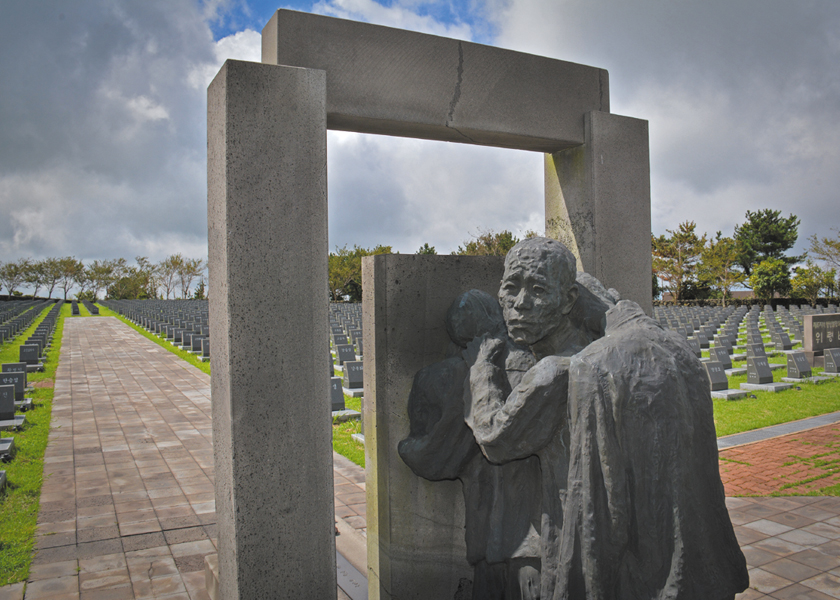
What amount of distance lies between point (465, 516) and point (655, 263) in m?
50.6

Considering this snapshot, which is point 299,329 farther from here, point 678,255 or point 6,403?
point 678,255

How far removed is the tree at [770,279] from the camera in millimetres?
41438

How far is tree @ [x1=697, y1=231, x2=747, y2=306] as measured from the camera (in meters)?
44.2

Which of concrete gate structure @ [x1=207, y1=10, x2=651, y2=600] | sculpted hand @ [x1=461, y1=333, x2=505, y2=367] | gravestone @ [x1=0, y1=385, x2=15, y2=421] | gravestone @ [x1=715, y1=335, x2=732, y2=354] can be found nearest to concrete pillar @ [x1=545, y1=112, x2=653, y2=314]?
concrete gate structure @ [x1=207, y1=10, x2=651, y2=600]

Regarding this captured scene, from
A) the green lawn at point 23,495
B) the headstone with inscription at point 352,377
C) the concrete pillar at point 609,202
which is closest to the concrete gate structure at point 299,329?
the concrete pillar at point 609,202

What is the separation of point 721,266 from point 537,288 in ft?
158

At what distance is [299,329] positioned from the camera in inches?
102

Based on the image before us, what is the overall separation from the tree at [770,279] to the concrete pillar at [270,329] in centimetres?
4662

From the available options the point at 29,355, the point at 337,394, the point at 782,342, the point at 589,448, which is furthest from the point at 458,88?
the point at 782,342

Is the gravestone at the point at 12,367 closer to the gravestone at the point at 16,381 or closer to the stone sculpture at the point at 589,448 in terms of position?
the gravestone at the point at 16,381

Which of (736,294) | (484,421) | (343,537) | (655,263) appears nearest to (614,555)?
(484,421)

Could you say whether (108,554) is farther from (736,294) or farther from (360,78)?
(736,294)

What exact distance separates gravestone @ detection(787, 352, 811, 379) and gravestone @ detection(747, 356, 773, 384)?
0.91 meters

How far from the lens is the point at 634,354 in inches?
65.1
